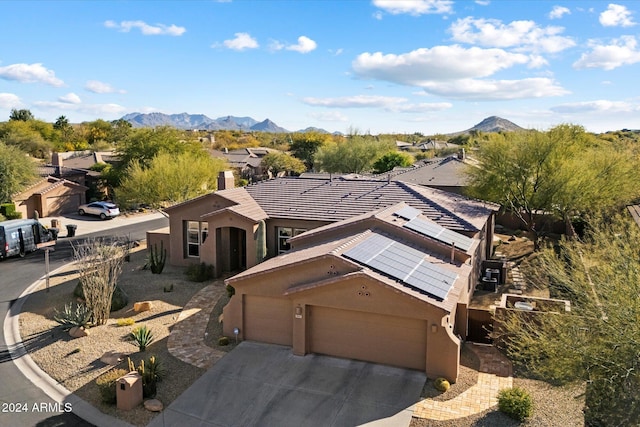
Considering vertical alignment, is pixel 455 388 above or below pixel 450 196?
below

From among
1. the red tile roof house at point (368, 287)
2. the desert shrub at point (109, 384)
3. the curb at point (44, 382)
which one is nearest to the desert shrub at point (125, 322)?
the curb at point (44, 382)

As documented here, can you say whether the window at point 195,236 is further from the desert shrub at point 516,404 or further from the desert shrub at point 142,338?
the desert shrub at point 516,404

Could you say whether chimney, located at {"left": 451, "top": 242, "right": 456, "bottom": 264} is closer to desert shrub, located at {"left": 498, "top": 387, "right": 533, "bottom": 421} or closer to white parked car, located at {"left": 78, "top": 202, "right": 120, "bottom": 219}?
desert shrub, located at {"left": 498, "top": 387, "right": 533, "bottom": 421}

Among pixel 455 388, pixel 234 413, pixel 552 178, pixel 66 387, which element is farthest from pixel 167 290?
pixel 552 178

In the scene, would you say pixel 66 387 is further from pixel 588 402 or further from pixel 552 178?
pixel 552 178

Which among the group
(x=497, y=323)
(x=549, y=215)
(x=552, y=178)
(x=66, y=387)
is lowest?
(x=66, y=387)

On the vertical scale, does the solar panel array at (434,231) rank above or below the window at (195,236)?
above

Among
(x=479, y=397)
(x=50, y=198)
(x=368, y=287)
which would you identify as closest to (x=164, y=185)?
(x=50, y=198)
